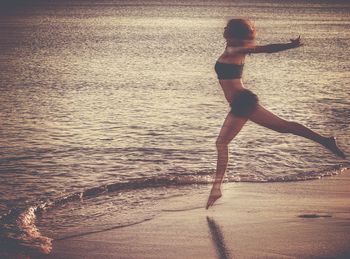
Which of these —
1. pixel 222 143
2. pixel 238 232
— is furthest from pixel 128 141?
pixel 238 232

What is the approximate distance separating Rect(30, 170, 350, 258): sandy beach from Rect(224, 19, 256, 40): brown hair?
1.58 m

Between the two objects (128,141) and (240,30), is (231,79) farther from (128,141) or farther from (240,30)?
(128,141)

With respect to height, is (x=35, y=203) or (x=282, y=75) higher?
(x=282, y=75)

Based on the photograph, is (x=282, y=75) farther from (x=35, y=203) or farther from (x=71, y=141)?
(x=35, y=203)

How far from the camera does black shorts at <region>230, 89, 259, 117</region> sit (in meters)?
5.48

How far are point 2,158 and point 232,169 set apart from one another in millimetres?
3150

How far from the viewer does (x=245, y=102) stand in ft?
18.0

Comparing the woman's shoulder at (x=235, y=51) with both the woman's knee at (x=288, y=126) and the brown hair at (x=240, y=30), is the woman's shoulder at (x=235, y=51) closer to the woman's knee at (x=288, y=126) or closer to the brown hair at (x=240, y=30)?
the brown hair at (x=240, y=30)

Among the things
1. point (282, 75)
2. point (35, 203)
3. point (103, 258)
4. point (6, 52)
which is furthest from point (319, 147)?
point (6, 52)

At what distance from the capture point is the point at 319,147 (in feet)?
29.6

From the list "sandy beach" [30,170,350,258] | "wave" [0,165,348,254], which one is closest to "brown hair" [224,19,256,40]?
"sandy beach" [30,170,350,258]

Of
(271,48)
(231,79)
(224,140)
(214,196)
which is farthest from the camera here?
(214,196)

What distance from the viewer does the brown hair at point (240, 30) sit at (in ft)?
17.6

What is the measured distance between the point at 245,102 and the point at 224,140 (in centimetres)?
44
